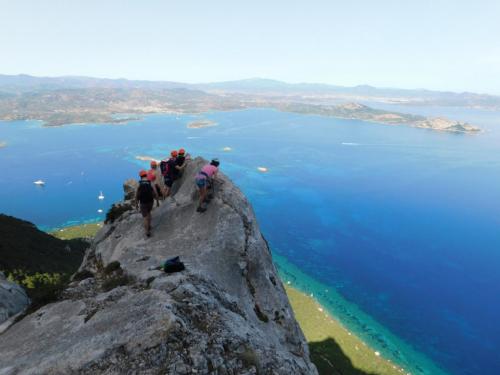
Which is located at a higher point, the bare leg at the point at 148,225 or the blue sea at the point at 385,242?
the bare leg at the point at 148,225

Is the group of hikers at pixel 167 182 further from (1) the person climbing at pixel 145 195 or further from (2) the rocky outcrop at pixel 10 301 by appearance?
(2) the rocky outcrop at pixel 10 301

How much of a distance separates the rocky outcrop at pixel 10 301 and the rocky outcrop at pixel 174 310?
427 centimetres

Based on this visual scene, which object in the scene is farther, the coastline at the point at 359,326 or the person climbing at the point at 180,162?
the coastline at the point at 359,326

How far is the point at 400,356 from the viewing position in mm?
63406

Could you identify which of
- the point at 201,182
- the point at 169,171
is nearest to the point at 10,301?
the point at 169,171

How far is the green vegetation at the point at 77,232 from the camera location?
107438mm

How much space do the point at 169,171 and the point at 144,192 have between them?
5.74 metres

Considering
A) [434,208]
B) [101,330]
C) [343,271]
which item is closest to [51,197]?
[343,271]

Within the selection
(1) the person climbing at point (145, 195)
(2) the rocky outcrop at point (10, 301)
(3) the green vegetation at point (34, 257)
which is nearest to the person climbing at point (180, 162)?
(1) the person climbing at point (145, 195)

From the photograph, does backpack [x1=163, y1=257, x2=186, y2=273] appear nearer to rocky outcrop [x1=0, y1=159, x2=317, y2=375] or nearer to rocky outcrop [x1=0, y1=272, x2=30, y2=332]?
rocky outcrop [x1=0, y1=159, x2=317, y2=375]

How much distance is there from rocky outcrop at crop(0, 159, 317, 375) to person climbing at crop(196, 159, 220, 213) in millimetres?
637

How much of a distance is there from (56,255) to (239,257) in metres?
62.2

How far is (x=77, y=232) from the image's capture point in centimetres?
11194

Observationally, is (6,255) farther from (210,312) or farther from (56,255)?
(210,312)
